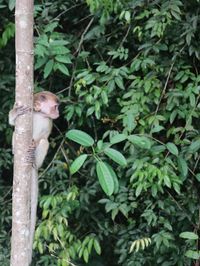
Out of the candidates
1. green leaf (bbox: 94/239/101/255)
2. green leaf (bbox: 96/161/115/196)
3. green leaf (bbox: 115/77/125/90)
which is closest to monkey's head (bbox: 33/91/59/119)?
green leaf (bbox: 115/77/125/90)

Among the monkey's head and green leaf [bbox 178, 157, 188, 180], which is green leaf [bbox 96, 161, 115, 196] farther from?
green leaf [bbox 178, 157, 188, 180]

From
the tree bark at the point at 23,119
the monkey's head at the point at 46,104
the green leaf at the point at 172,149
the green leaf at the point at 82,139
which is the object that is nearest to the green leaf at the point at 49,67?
the monkey's head at the point at 46,104

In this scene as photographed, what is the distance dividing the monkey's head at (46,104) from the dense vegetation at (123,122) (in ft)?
0.70

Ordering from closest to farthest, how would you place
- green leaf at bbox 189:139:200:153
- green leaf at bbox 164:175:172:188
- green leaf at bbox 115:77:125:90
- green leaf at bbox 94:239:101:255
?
green leaf at bbox 164:175:172:188, green leaf at bbox 189:139:200:153, green leaf at bbox 115:77:125:90, green leaf at bbox 94:239:101:255

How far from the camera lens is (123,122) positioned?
3.56 meters

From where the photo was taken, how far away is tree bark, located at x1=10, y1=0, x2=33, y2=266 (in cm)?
233

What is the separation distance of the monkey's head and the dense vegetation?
0.21 m

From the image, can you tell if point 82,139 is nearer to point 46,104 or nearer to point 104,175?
point 104,175

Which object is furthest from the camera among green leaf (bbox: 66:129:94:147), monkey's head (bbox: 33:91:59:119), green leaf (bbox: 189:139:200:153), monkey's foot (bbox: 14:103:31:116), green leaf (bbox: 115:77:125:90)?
green leaf (bbox: 115:77:125:90)

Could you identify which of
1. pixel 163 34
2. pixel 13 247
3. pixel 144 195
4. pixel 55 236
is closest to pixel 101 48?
pixel 163 34

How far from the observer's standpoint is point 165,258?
3.96 metres

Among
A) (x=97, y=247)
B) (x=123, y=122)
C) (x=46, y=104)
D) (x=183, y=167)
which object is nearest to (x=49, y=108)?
(x=46, y=104)

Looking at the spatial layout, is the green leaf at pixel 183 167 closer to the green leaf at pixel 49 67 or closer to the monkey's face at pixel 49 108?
the monkey's face at pixel 49 108

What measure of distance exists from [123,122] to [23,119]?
1.28m
